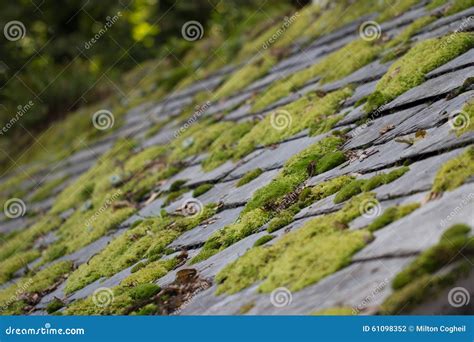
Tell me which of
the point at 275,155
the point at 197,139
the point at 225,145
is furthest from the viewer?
the point at 197,139

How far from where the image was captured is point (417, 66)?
14.6ft

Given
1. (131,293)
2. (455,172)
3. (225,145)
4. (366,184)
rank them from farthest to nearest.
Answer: (225,145) < (131,293) < (366,184) < (455,172)

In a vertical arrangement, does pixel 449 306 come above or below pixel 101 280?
below

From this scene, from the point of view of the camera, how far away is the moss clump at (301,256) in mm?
2783

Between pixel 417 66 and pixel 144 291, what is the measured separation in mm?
2368

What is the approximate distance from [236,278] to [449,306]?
3.72 feet

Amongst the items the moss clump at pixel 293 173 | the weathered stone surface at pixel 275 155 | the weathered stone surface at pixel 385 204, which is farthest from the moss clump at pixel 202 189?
the weathered stone surface at pixel 385 204

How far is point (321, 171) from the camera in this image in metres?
3.98

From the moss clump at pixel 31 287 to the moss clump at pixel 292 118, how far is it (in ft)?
5.73

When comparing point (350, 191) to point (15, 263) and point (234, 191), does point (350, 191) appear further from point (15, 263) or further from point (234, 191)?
point (15, 263)

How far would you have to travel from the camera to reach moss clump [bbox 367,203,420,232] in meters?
2.79

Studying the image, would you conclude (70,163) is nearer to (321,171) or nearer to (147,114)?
(147,114)

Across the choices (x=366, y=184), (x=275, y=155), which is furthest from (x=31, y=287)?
(x=366, y=184)

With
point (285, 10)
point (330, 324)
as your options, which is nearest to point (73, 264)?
point (330, 324)
